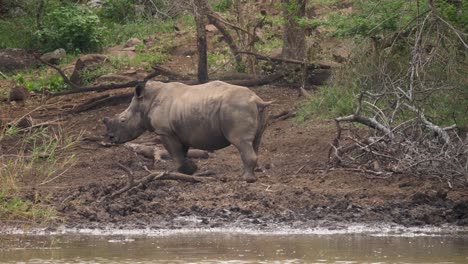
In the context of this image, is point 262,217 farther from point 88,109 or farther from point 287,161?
point 88,109

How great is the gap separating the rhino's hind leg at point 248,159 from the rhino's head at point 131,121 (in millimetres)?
1673

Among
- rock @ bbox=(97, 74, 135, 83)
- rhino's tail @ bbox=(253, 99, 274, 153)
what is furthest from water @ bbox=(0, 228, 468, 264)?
rock @ bbox=(97, 74, 135, 83)

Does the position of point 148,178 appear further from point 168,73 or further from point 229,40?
point 229,40

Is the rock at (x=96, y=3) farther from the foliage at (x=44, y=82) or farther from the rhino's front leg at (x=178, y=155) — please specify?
the rhino's front leg at (x=178, y=155)

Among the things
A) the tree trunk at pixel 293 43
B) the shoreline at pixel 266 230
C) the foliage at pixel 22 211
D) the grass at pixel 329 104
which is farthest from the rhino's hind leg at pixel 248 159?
the tree trunk at pixel 293 43

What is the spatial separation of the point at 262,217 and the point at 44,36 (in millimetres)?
11712

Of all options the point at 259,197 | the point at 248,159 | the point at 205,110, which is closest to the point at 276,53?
the point at 205,110

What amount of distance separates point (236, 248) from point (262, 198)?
2081mm

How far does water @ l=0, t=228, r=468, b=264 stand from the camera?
32.8 feet

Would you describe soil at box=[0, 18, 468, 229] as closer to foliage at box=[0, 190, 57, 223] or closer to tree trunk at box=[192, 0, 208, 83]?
foliage at box=[0, 190, 57, 223]

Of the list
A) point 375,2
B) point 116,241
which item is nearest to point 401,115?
point 375,2

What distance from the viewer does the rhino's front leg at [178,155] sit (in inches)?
563

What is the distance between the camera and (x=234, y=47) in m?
19.3

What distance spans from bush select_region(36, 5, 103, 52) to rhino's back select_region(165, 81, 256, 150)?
8579mm
